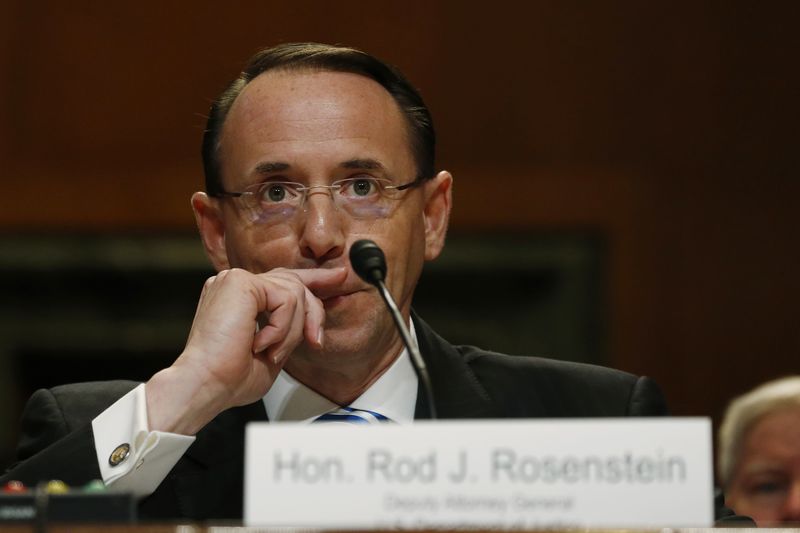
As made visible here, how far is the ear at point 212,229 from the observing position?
8.21 ft

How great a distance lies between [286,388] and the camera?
2.39 metres

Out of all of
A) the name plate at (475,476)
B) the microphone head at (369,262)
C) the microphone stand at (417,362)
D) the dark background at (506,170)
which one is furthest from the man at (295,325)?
the dark background at (506,170)

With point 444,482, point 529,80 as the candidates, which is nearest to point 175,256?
point 529,80

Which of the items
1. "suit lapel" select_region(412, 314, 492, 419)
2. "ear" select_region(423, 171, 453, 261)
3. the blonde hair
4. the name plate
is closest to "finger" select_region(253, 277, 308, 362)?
"suit lapel" select_region(412, 314, 492, 419)

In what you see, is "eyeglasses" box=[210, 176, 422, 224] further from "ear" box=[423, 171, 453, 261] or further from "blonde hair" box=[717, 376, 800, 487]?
"blonde hair" box=[717, 376, 800, 487]

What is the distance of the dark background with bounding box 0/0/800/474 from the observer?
4.34 m

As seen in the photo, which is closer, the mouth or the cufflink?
the cufflink

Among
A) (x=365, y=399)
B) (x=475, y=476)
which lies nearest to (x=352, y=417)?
(x=365, y=399)

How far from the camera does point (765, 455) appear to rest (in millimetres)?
2979

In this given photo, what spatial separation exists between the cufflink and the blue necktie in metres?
0.48

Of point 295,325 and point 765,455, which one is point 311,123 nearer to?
point 295,325

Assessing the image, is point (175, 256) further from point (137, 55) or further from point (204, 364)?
point (204, 364)

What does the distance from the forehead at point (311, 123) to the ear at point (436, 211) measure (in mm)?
140

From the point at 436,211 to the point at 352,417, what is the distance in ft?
1.71
